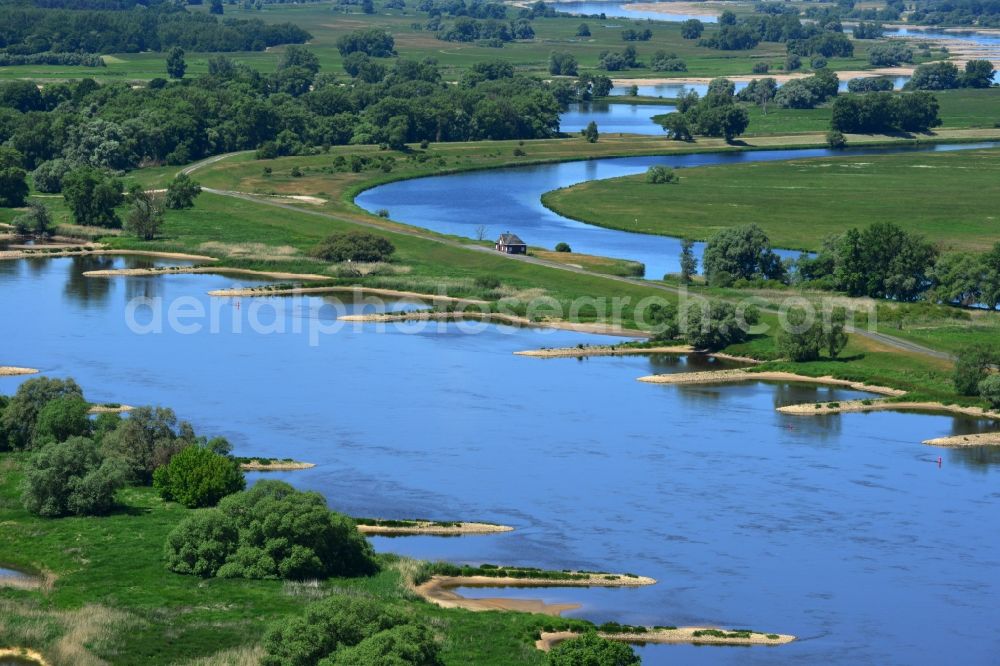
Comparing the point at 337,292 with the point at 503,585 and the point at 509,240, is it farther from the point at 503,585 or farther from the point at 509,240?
the point at 503,585

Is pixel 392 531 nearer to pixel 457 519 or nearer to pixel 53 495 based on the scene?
pixel 457 519

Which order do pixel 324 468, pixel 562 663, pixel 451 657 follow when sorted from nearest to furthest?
pixel 562 663, pixel 451 657, pixel 324 468

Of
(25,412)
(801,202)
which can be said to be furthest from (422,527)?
(801,202)

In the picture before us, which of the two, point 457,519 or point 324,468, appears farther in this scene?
point 324,468

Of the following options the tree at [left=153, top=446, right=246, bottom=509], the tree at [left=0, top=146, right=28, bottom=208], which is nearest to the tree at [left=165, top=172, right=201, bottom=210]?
the tree at [left=0, top=146, right=28, bottom=208]

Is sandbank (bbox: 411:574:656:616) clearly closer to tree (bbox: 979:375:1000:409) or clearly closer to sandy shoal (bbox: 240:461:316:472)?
sandy shoal (bbox: 240:461:316:472)

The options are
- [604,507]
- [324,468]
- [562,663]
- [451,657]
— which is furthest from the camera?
[324,468]

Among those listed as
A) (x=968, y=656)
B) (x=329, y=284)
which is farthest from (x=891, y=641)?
(x=329, y=284)
